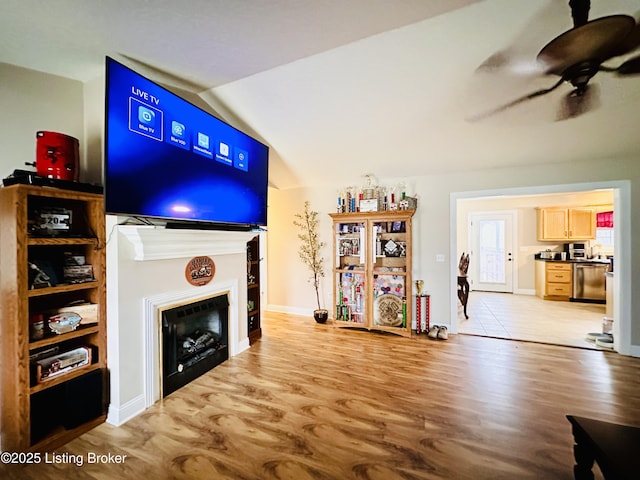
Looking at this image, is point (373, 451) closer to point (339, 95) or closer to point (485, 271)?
point (339, 95)

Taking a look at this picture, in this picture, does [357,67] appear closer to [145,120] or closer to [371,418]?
[145,120]

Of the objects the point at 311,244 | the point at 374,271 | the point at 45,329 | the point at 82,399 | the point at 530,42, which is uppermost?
the point at 530,42

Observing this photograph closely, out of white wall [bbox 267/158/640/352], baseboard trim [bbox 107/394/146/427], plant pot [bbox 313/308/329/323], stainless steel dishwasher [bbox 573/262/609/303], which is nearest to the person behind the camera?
baseboard trim [bbox 107/394/146/427]

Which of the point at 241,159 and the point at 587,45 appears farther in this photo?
the point at 241,159

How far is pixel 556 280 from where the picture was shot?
19.0ft

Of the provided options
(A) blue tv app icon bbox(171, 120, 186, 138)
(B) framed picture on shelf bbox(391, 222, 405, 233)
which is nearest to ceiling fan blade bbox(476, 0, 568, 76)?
(B) framed picture on shelf bbox(391, 222, 405, 233)

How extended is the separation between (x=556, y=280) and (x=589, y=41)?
616cm

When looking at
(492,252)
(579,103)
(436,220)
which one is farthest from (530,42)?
(492,252)

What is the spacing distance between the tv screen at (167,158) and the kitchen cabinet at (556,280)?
22.0 feet

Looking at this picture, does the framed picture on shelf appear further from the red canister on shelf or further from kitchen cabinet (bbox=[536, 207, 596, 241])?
kitchen cabinet (bbox=[536, 207, 596, 241])

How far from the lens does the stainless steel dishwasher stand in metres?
5.43

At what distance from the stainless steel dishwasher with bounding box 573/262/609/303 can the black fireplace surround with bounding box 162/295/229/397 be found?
706 cm

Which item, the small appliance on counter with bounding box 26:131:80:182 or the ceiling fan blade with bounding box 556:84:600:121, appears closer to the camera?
the small appliance on counter with bounding box 26:131:80:182

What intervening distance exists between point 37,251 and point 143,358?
1.07 meters
